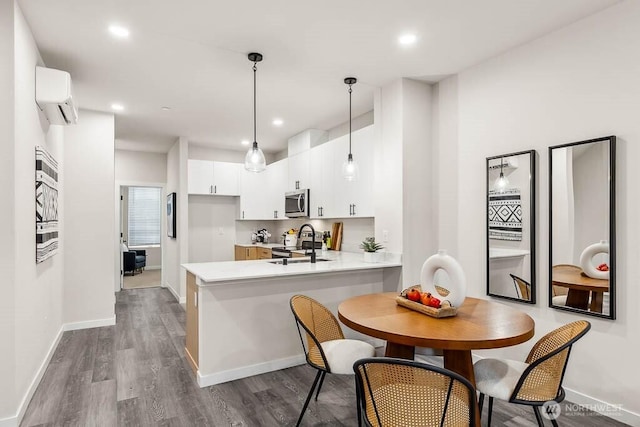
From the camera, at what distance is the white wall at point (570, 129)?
2.35m

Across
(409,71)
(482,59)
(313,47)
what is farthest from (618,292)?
(313,47)

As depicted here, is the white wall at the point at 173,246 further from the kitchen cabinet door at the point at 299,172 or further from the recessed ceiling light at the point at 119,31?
the recessed ceiling light at the point at 119,31

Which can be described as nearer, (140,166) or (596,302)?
(596,302)

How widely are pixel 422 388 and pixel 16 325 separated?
2.50 m

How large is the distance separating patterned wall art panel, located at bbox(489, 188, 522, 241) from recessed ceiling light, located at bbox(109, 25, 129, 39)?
316 centimetres

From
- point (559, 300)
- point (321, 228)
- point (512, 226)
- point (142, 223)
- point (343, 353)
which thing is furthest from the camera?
point (142, 223)

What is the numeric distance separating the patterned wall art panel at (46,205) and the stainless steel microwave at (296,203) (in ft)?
9.87

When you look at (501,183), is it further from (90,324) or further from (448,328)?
(90,324)

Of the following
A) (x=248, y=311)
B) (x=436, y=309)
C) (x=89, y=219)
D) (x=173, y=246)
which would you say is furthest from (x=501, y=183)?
(x=173, y=246)

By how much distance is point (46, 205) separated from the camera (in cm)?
311

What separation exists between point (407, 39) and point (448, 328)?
2.19 metres

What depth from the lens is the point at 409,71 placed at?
3480mm

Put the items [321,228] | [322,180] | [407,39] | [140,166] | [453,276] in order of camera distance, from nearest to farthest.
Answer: [453,276] < [407,39] < [322,180] < [321,228] < [140,166]

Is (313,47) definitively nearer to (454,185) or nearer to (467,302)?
(454,185)
